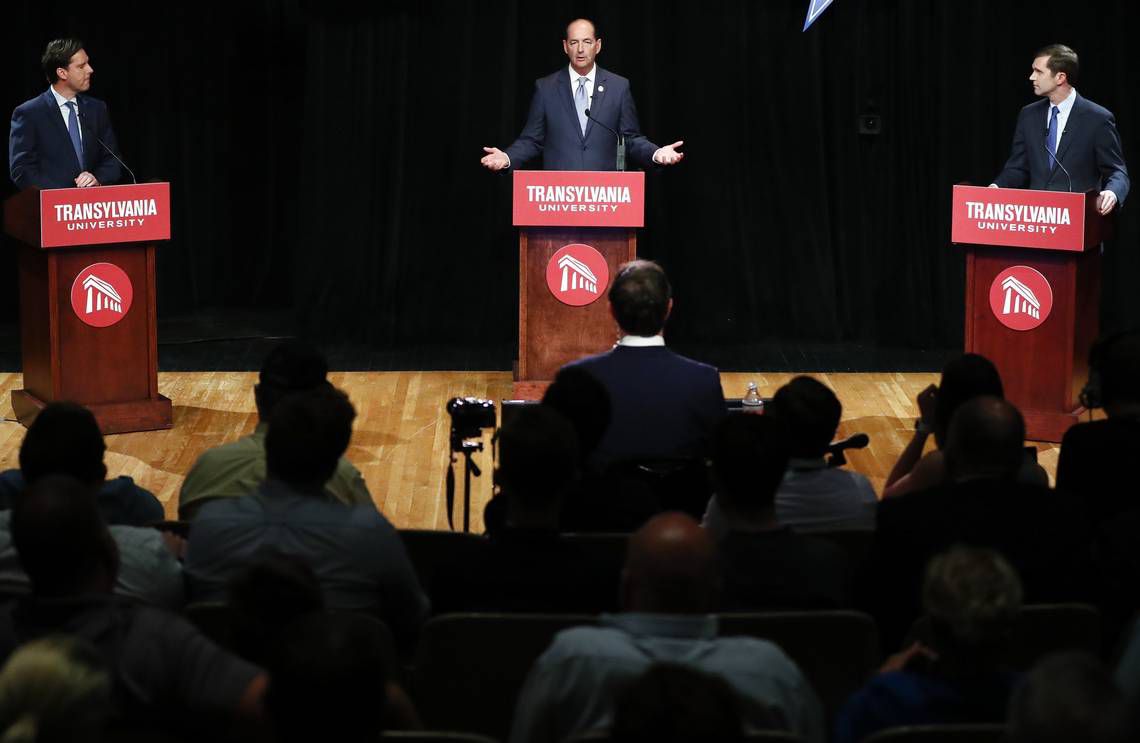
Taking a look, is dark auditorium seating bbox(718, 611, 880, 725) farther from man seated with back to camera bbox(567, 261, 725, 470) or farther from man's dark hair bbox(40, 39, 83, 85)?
man's dark hair bbox(40, 39, 83, 85)

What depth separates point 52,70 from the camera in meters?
7.12

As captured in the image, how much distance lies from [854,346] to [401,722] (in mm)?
6838

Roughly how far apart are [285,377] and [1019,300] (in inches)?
150

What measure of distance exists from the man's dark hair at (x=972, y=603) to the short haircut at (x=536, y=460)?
2.76ft

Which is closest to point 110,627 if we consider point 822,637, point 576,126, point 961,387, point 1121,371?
point 822,637

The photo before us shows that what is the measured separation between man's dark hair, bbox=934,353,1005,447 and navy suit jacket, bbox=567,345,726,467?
0.58 metres

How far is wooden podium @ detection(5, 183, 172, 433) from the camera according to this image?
6859 millimetres

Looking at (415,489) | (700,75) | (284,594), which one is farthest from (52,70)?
(284,594)

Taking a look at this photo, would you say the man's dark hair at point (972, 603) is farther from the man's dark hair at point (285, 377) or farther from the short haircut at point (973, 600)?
the man's dark hair at point (285, 377)

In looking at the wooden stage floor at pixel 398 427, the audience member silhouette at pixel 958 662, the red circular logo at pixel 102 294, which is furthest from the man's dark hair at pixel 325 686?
the red circular logo at pixel 102 294

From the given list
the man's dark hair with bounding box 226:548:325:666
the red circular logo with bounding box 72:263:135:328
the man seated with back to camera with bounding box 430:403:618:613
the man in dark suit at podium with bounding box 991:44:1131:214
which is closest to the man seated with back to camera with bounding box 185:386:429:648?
the man seated with back to camera with bounding box 430:403:618:613

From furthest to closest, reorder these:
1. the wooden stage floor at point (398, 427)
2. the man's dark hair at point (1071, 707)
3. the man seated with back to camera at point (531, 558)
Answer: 1. the wooden stage floor at point (398, 427)
2. the man seated with back to camera at point (531, 558)
3. the man's dark hair at point (1071, 707)

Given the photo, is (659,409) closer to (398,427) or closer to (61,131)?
(398,427)

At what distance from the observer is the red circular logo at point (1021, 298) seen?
273 inches
